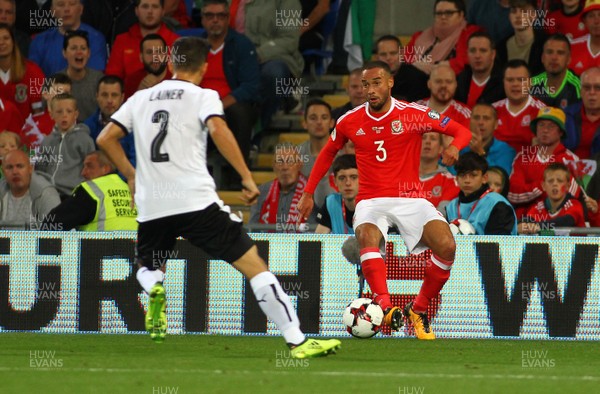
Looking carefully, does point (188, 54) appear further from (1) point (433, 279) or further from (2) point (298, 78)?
(2) point (298, 78)

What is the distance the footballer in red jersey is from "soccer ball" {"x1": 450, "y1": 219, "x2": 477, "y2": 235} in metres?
0.99

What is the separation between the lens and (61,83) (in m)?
15.0

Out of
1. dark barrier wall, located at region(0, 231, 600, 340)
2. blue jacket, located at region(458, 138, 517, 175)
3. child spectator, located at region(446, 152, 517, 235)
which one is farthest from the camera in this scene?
blue jacket, located at region(458, 138, 517, 175)

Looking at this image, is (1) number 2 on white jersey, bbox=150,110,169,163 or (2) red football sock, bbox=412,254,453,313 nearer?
(1) number 2 on white jersey, bbox=150,110,169,163

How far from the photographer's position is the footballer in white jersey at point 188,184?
28.0ft

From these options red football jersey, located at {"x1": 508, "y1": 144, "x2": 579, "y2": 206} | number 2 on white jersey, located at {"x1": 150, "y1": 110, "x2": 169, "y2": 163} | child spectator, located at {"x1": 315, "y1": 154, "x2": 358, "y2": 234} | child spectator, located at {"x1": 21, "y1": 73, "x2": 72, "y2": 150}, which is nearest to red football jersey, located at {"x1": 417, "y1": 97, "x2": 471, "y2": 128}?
red football jersey, located at {"x1": 508, "y1": 144, "x2": 579, "y2": 206}

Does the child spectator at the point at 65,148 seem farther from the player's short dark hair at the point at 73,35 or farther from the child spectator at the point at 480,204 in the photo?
the child spectator at the point at 480,204

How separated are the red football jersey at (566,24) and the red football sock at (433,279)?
200 inches

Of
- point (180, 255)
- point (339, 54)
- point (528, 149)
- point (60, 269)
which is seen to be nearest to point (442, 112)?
point (528, 149)

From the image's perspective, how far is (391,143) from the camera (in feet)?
35.0

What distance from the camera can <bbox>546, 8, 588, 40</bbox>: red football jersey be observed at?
587 inches

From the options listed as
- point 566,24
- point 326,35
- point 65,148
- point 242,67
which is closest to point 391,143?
point 242,67

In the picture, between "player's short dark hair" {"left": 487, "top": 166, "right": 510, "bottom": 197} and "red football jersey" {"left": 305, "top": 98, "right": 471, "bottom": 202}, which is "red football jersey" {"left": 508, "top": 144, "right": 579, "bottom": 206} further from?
"red football jersey" {"left": 305, "top": 98, "right": 471, "bottom": 202}

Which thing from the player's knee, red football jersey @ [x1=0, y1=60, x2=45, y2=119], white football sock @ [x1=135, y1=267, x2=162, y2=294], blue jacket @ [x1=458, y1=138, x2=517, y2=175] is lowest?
white football sock @ [x1=135, y1=267, x2=162, y2=294]
